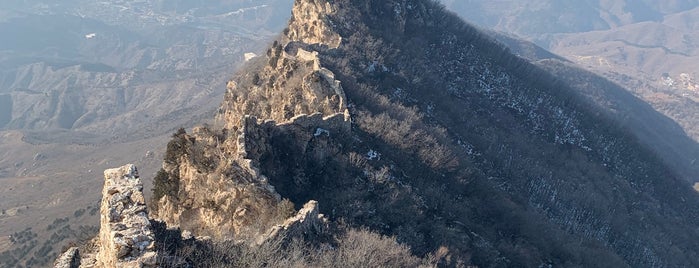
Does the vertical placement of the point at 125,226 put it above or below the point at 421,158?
above

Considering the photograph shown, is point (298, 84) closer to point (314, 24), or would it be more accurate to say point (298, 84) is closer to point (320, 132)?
point (320, 132)

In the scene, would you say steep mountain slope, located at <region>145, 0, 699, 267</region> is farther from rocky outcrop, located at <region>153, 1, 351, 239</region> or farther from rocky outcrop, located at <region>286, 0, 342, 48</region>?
rocky outcrop, located at <region>286, 0, 342, 48</region>

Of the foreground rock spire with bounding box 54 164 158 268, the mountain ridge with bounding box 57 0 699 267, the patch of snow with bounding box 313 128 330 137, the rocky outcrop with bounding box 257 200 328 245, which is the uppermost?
the foreground rock spire with bounding box 54 164 158 268

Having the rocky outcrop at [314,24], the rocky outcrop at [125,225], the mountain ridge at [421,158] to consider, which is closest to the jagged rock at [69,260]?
the rocky outcrop at [125,225]

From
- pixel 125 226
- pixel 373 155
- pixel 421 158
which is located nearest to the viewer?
pixel 125 226

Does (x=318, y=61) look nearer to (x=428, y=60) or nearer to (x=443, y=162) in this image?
(x=443, y=162)

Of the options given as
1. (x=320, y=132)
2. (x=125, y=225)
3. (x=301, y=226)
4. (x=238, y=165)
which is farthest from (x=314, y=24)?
(x=125, y=225)

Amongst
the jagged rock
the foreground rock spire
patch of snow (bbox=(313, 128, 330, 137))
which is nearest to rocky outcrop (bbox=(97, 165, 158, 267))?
the foreground rock spire
